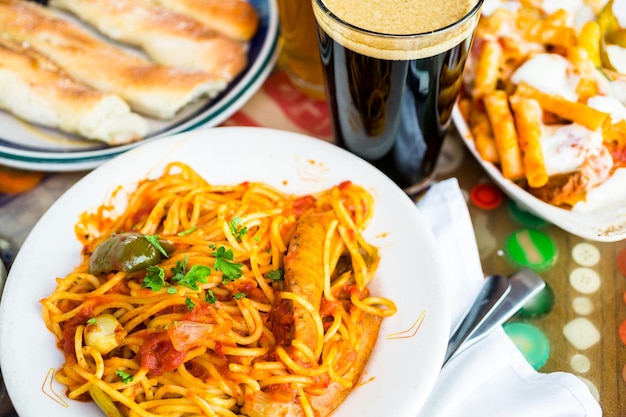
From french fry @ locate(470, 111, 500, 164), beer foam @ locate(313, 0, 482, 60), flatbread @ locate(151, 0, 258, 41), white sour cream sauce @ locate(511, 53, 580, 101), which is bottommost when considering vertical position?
french fry @ locate(470, 111, 500, 164)

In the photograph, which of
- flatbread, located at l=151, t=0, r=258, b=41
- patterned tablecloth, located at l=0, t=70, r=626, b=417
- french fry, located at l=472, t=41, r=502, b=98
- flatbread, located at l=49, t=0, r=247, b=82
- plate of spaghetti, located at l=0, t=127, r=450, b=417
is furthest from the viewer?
flatbread, located at l=151, t=0, r=258, b=41

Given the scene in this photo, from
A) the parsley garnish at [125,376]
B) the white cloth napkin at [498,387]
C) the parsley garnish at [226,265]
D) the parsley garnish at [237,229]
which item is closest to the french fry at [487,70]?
the white cloth napkin at [498,387]

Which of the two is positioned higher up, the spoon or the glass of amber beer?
the glass of amber beer

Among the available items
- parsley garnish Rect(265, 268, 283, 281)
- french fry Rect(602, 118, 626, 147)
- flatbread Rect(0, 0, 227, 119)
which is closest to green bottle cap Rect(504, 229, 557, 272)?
french fry Rect(602, 118, 626, 147)

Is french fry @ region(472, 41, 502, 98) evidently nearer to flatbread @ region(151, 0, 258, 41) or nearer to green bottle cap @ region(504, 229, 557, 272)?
green bottle cap @ region(504, 229, 557, 272)

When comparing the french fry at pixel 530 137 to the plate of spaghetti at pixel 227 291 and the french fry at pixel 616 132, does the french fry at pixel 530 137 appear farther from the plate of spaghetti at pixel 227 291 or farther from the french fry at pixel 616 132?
the plate of spaghetti at pixel 227 291

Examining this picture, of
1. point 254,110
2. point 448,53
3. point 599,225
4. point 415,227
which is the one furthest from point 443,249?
point 254,110

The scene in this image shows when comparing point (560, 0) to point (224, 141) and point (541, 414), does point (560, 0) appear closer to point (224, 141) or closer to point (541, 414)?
point (224, 141)

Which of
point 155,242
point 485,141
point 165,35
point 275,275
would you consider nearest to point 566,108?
point 485,141
